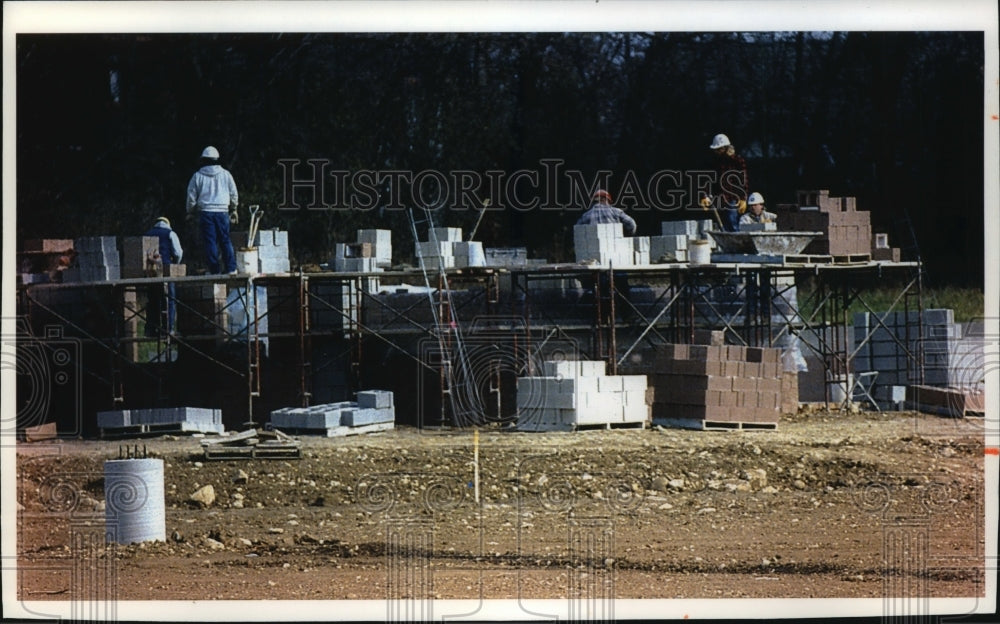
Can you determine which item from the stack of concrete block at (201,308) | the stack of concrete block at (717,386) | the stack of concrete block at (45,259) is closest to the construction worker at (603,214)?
the stack of concrete block at (717,386)

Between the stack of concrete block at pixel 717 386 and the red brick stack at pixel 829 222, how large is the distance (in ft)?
7.26

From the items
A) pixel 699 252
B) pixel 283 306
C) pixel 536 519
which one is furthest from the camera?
pixel 283 306

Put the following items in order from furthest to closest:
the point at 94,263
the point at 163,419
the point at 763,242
Result: the point at 94,263 < the point at 763,242 < the point at 163,419

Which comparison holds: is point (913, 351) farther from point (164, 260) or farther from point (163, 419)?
point (164, 260)

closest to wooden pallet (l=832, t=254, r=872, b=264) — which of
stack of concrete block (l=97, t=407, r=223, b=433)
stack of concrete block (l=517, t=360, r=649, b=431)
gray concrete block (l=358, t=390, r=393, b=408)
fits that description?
stack of concrete block (l=517, t=360, r=649, b=431)

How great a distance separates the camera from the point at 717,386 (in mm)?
21703

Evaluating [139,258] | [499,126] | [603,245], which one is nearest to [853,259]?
[603,245]

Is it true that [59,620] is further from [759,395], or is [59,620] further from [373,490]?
[759,395]

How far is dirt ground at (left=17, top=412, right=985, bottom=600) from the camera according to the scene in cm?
1630

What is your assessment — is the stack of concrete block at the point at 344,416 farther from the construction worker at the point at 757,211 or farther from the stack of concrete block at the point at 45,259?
the construction worker at the point at 757,211

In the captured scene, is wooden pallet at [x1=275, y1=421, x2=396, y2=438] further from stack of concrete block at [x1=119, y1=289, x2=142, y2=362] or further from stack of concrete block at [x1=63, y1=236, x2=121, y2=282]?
stack of concrete block at [x1=119, y1=289, x2=142, y2=362]

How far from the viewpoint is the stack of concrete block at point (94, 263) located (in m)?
22.8

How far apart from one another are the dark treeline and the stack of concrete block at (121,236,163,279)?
1062 millimetres

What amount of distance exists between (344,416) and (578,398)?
3.07 metres
